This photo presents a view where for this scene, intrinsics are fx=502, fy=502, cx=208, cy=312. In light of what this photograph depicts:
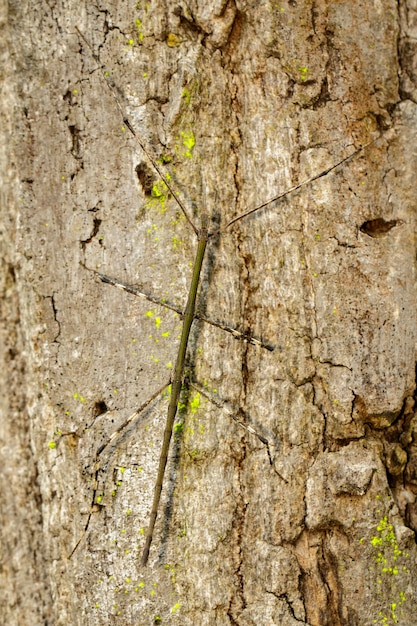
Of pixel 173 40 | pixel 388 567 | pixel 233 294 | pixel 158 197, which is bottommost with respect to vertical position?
pixel 388 567

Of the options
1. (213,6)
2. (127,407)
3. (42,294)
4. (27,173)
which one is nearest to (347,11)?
(213,6)

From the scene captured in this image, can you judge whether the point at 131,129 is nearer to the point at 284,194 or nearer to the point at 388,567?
the point at 284,194

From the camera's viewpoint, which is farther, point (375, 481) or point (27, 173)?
point (27, 173)

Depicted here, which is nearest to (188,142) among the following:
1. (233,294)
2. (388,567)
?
(233,294)

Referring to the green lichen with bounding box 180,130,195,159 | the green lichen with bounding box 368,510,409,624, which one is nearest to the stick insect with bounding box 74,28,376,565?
the green lichen with bounding box 180,130,195,159

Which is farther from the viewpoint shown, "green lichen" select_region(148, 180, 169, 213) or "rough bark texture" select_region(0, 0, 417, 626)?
"green lichen" select_region(148, 180, 169, 213)

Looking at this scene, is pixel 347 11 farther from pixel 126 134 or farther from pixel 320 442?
pixel 320 442

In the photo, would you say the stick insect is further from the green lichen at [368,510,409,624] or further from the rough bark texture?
the green lichen at [368,510,409,624]

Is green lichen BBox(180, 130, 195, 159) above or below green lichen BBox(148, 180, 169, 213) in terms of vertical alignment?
above

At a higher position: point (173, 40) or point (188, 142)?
point (173, 40)
